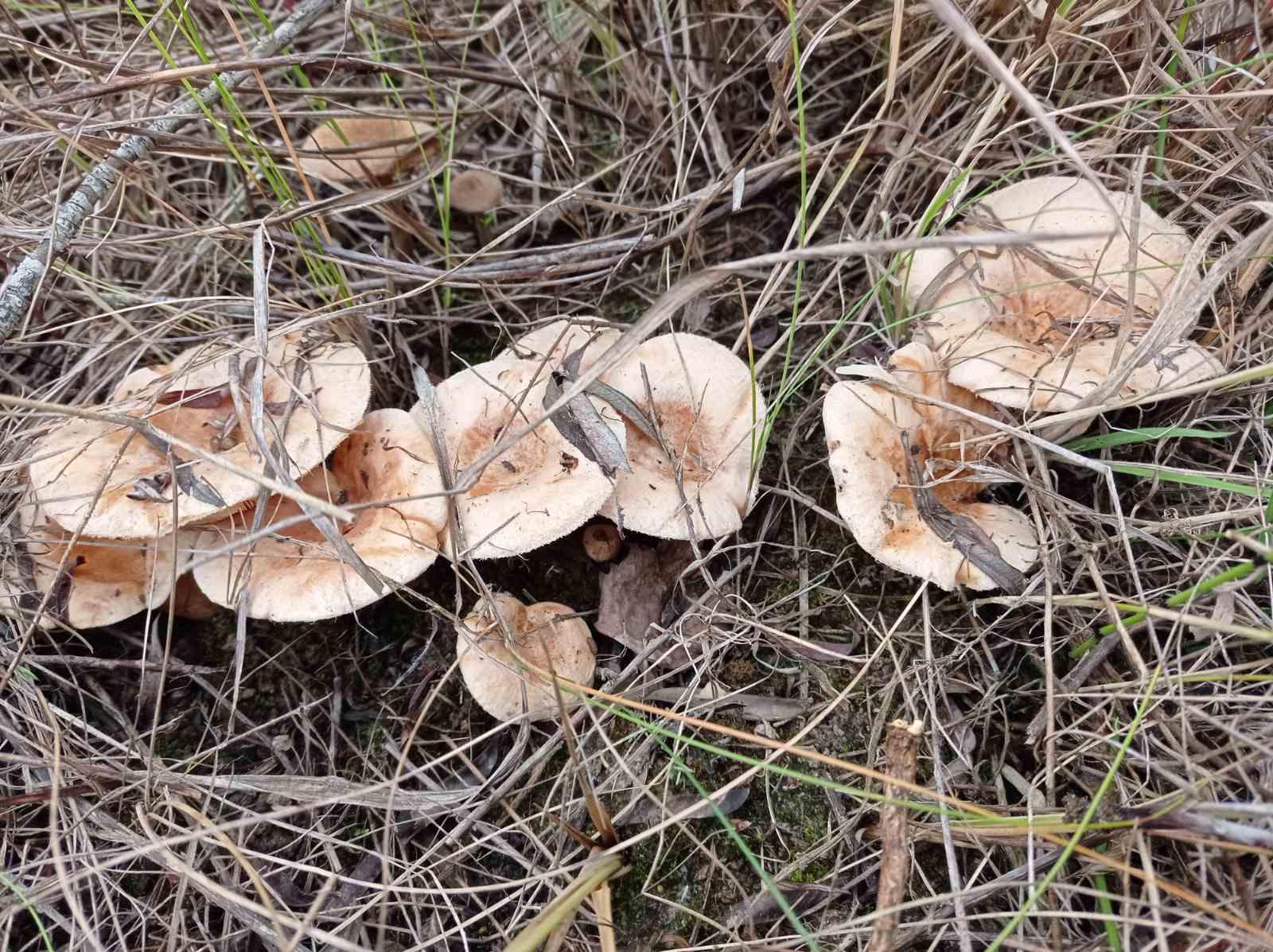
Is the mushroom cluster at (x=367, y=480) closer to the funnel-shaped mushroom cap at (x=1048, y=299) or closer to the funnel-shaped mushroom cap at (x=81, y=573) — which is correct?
the funnel-shaped mushroom cap at (x=81, y=573)

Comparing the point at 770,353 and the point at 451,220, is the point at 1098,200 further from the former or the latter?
the point at 451,220

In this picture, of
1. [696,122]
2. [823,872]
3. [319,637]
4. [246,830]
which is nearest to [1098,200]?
[696,122]

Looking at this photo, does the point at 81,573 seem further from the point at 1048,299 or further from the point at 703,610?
the point at 1048,299

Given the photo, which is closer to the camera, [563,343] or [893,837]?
[893,837]

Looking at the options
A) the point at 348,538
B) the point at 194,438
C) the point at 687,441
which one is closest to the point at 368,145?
the point at 194,438

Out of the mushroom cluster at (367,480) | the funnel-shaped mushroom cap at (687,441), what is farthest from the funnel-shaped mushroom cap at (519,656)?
the funnel-shaped mushroom cap at (687,441)
